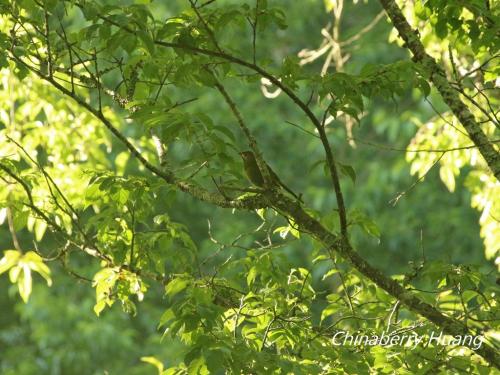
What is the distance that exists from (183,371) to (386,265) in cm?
740

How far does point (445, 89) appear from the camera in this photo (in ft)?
8.50

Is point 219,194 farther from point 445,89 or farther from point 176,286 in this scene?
point 445,89

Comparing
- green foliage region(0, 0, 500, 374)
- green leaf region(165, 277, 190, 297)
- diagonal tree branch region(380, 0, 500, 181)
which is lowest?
green leaf region(165, 277, 190, 297)

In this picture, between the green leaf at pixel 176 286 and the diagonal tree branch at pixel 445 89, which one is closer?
the green leaf at pixel 176 286

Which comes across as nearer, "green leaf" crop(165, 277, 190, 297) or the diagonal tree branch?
"green leaf" crop(165, 277, 190, 297)

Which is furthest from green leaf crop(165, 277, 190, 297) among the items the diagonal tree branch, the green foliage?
the diagonal tree branch

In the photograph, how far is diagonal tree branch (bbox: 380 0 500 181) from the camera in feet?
8.25

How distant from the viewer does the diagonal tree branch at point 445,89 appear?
8.25 feet

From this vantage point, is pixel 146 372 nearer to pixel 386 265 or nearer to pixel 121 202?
pixel 386 265

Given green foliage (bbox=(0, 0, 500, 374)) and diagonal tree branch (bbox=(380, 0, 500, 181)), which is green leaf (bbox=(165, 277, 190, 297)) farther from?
diagonal tree branch (bbox=(380, 0, 500, 181))

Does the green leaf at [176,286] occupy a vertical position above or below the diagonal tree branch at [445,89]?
below

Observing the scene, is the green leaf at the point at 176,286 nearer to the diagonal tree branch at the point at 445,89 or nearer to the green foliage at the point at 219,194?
the green foliage at the point at 219,194

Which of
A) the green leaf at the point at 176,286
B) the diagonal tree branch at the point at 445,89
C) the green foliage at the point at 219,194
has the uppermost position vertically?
the diagonal tree branch at the point at 445,89

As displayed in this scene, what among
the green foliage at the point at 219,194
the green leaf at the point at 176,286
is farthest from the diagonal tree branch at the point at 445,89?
the green leaf at the point at 176,286
